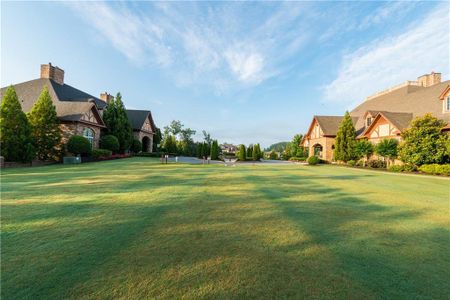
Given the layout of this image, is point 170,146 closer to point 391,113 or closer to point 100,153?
point 100,153

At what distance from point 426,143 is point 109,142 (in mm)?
30289

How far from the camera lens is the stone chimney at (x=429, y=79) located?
25566 millimetres

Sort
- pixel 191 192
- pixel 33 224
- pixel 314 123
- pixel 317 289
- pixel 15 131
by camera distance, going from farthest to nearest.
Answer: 1. pixel 314 123
2. pixel 15 131
3. pixel 191 192
4. pixel 33 224
5. pixel 317 289

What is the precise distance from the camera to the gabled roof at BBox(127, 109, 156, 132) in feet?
104

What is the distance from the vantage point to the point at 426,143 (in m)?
15.8

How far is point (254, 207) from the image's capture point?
514 centimetres

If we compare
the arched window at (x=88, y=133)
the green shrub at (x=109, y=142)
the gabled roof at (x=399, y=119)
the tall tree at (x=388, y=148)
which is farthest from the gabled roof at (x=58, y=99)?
the gabled roof at (x=399, y=119)

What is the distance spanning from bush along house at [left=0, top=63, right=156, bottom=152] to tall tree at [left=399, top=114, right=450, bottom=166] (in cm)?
3007

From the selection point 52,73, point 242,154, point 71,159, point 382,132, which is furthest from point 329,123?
point 52,73

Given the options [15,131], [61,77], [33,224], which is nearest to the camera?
[33,224]

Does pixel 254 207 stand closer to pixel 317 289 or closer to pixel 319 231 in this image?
pixel 319 231

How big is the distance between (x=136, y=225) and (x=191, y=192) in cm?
301

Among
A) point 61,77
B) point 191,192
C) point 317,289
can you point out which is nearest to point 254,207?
point 191,192

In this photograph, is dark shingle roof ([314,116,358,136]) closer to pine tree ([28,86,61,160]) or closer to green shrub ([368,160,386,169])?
green shrub ([368,160,386,169])
